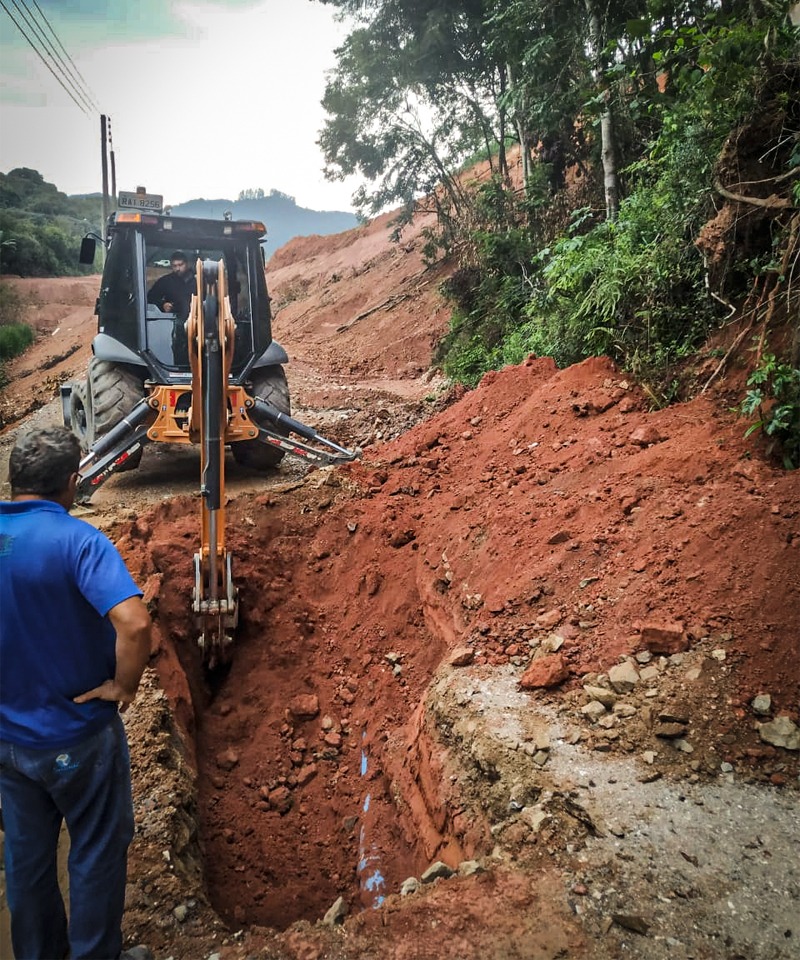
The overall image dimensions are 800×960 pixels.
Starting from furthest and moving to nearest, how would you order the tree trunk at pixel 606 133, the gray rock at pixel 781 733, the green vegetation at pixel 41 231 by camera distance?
the green vegetation at pixel 41 231, the tree trunk at pixel 606 133, the gray rock at pixel 781 733

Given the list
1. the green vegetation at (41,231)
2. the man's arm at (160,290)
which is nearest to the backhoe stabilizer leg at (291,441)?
the man's arm at (160,290)

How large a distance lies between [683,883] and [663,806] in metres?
0.35

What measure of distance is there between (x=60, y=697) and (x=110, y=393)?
5044 millimetres

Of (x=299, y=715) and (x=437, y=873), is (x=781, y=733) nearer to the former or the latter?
(x=437, y=873)

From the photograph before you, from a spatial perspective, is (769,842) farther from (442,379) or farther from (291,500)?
(442,379)

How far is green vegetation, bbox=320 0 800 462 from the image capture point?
5.13m

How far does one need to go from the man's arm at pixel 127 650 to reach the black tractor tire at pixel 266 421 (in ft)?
15.4

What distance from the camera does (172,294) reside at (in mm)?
6672

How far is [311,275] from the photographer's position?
94.6ft

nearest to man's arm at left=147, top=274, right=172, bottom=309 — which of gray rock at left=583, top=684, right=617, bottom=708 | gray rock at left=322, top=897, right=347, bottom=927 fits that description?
gray rock at left=583, top=684, right=617, bottom=708

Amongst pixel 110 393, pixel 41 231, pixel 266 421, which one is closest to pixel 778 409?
pixel 266 421

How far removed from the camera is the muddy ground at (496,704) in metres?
2.41

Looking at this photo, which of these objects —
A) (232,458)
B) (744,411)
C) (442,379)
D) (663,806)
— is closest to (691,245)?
(744,411)

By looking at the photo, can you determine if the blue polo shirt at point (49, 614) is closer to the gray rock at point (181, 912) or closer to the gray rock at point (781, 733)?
the gray rock at point (181, 912)
